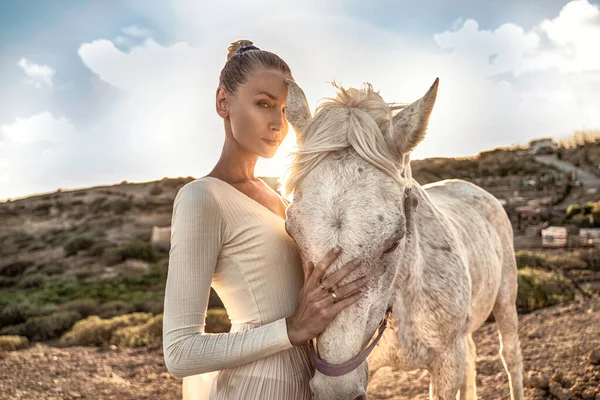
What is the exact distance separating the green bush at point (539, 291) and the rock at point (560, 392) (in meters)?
5.21

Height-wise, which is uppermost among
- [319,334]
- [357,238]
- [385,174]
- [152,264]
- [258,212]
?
[385,174]

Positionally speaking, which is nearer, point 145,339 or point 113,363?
point 113,363

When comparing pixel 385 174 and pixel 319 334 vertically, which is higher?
pixel 385 174

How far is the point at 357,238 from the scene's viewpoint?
1502 millimetres

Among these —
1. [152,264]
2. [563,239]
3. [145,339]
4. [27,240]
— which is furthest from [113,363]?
[27,240]

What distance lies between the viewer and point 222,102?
183cm

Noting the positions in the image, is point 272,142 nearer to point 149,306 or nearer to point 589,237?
point 149,306

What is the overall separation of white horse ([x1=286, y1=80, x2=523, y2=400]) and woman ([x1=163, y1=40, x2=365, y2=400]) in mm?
94

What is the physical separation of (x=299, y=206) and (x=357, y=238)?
0.24 metres

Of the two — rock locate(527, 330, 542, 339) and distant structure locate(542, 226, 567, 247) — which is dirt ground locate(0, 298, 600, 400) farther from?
distant structure locate(542, 226, 567, 247)

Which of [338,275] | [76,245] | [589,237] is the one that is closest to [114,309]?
[338,275]

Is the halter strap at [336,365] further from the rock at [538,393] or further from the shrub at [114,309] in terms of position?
the shrub at [114,309]

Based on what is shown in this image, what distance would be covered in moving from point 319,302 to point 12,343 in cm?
1075

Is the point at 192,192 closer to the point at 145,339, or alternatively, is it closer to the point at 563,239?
the point at 145,339
